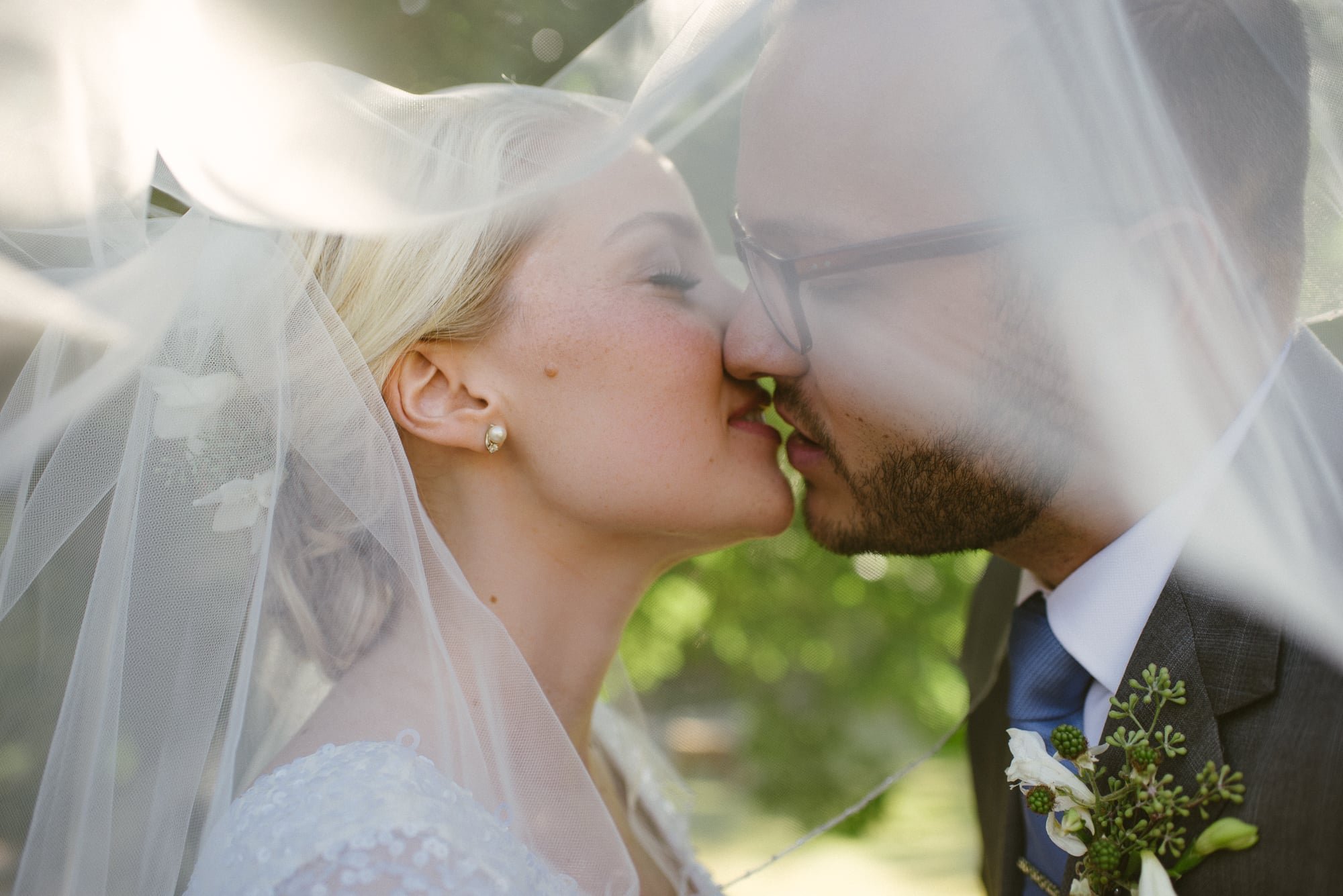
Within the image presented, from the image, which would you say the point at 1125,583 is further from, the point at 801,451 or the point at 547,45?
the point at 547,45

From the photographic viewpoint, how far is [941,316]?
2.42 metres

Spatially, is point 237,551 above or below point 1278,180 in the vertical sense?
below

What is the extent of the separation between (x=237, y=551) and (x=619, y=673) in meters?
1.65

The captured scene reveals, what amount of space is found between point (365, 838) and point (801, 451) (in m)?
1.49

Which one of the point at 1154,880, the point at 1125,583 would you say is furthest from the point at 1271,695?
the point at 1125,583

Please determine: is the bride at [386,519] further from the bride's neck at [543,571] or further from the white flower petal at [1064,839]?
the white flower petal at [1064,839]

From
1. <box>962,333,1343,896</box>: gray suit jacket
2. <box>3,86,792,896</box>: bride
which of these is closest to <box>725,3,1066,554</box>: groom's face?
<box>3,86,792,896</box>: bride

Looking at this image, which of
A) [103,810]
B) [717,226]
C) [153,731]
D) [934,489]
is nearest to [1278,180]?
[934,489]

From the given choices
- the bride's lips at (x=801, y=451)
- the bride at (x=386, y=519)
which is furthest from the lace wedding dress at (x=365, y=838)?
the bride's lips at (x=801, y=451)

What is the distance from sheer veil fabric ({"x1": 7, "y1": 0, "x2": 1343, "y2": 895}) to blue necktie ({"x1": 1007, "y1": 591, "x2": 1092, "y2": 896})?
398 millimetres

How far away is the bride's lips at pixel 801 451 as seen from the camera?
2.75 m

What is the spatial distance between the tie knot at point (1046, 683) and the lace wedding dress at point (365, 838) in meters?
1.11

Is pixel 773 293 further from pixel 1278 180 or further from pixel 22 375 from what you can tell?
pixel 22 375

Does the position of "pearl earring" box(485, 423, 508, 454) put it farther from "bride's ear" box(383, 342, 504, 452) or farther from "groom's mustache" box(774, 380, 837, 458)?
"groom's mustache" box(774, 380, 837, 458)
